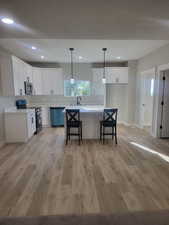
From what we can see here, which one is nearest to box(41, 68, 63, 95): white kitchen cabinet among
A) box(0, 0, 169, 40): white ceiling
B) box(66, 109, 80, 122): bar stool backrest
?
box(66, 109, 80, 122): bar stool backrest

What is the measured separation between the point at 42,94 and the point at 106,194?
5217 millimetres

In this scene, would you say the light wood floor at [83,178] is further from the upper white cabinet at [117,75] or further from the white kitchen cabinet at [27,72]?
the upper white cabinet at [117,75]

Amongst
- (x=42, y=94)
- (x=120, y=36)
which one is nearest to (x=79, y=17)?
(x=120, y=36)

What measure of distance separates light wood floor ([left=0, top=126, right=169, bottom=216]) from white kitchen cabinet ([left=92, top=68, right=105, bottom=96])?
10.5 feet

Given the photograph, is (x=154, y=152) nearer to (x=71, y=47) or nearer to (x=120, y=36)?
(x=120, y=36)

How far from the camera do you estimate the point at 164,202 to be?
2.06 metres

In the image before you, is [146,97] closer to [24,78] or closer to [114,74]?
[114,74]

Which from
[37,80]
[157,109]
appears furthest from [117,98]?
[37,80]

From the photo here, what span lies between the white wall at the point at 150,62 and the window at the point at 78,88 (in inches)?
85.1

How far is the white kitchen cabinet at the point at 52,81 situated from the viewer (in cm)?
646

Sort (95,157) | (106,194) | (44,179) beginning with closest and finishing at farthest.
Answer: (106,194) < (44,179) < (95,157)

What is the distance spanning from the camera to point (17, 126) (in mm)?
4480

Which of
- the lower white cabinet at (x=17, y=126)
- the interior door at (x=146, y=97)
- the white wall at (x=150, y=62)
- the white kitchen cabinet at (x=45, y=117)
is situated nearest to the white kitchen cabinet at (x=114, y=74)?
the white wall at (x=150, y=62)

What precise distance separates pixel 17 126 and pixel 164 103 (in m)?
4.45
